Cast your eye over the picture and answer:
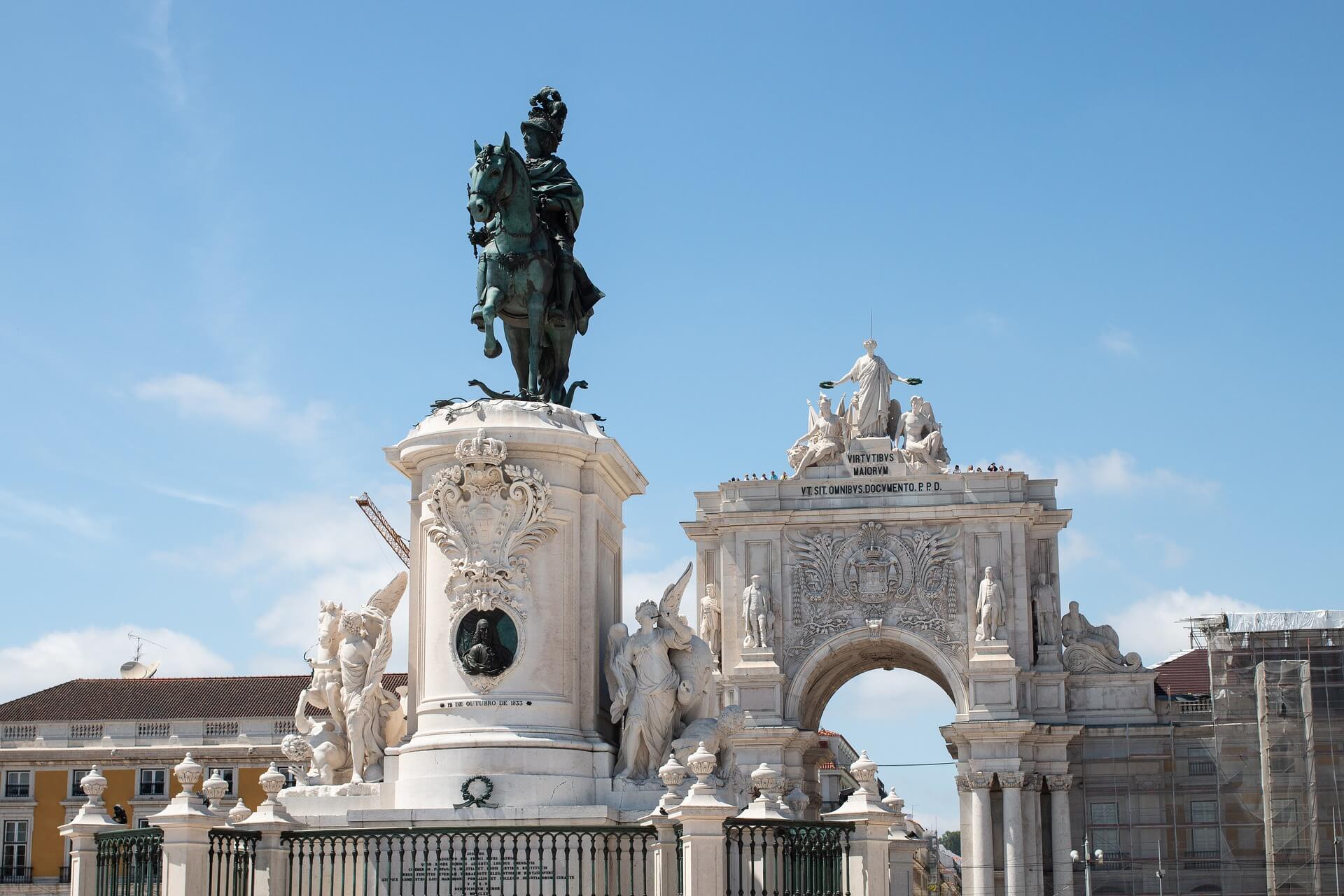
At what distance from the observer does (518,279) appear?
647 inches

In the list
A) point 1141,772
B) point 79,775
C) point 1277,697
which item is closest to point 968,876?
point 1141,772

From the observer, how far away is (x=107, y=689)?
211 feet

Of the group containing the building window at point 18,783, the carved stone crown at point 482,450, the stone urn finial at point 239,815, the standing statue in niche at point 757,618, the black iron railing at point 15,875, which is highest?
the standing statue in niche at point 757,618

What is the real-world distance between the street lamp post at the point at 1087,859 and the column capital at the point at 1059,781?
66.4 inches

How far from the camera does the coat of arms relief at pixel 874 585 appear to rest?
60469 millimetres

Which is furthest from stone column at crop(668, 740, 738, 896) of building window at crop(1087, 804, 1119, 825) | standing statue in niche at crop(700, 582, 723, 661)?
building window at crop(1087, 804, 1119, 825)

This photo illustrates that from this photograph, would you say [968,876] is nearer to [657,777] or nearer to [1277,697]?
[1277,697]

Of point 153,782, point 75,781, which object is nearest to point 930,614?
point 153,782

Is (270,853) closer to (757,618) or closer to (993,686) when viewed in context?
(757,618)

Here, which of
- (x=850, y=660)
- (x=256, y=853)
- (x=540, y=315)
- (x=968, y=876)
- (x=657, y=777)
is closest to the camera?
(x=256, y=853)

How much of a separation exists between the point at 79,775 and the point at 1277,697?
118 ft

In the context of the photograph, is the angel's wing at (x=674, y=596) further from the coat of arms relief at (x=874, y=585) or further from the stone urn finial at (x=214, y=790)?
the coat of arms relief at (x=874, y=585)

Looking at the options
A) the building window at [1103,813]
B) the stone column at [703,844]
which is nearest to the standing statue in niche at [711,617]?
the building window at [1103,813]

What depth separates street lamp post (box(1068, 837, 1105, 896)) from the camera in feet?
178
